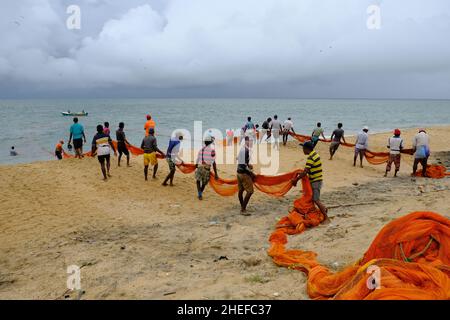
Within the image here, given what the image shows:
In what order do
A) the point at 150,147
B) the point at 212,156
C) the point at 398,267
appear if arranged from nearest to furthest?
the point at 398,267
the point at 212,156
the point at 150,147

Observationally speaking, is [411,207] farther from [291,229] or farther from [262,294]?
[262,294]

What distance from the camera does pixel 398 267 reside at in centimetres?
390

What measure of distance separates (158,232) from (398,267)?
5.20 m

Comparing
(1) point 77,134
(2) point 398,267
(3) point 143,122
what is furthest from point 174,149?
(3) point 143,122

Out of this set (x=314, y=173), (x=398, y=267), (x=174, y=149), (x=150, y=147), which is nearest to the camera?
Result: (x=398, y=267)

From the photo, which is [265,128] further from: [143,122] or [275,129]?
[143,122]

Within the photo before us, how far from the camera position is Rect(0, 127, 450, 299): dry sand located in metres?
5.16

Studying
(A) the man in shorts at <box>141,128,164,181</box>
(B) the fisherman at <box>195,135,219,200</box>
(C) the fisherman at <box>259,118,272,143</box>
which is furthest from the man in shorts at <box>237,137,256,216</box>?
(C) the fisherman at <box>259,118,272,143</box>

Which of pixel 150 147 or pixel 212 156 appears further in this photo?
pixel 150 147

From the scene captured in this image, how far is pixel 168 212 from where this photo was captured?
9289 mm

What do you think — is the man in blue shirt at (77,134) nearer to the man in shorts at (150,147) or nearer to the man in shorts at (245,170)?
the man in shorts at (150,147)

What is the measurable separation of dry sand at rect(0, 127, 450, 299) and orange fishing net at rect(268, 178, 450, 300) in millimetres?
300

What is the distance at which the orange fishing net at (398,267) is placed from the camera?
12.0 feet
